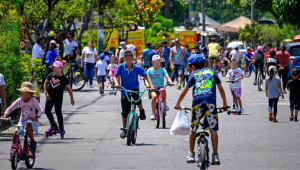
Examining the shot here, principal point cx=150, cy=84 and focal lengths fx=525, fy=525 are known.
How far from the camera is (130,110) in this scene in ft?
34.2

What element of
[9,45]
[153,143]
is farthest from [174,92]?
[153,143]

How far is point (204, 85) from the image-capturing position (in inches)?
283

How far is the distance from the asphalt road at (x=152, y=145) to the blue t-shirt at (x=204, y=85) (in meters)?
1.20

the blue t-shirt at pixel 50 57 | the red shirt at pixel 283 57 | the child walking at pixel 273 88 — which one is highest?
the blue t-shirt at pixel 50 57

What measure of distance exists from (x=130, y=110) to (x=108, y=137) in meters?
0.79

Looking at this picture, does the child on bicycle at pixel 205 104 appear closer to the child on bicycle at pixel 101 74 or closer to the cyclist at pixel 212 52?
the child on bicycle at pixel 101 74

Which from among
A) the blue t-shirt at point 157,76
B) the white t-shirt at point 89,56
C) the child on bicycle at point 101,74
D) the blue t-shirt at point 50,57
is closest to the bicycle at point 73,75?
the white t-shirt at point 89,56

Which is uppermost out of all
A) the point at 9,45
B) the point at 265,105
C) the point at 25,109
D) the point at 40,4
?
the point at 40,4

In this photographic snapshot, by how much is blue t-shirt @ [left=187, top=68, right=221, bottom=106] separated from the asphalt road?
120 centimetres

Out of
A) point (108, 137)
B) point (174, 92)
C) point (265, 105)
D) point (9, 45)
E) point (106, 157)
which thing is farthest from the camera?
point (174, 92)

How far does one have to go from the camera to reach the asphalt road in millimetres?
8070

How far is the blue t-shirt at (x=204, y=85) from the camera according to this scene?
7121mm

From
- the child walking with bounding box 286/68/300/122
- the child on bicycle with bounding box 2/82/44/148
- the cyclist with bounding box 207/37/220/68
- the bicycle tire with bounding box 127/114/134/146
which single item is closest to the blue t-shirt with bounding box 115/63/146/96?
the bicycle tire with bounding box 127/114/134/146

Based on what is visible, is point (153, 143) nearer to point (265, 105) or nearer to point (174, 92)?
point (265, 105)
